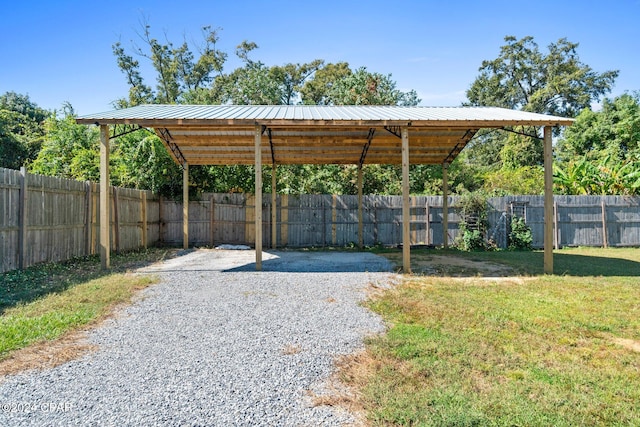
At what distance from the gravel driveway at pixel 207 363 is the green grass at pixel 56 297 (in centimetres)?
38

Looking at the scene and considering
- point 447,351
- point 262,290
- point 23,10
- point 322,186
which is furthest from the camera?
point 322,186

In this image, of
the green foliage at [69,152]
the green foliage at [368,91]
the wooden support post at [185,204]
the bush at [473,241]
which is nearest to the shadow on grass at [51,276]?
the wooden support post at [185,204]

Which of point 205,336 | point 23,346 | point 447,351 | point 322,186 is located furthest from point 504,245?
point 23,346

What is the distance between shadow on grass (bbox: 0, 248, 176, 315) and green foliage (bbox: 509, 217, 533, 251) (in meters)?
10.9

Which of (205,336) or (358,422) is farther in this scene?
(205,336)

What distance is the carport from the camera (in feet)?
26.1

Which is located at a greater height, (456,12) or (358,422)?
(456,12)

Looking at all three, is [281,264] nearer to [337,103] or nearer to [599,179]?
[337,103]

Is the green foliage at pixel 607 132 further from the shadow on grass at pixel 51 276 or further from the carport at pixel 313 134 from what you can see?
the shadow on grass at pixel 51 276

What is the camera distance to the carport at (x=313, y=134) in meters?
7.97

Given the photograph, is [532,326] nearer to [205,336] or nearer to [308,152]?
[205,336]

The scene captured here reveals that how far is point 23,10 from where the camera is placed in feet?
41.3

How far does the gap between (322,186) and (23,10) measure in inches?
445

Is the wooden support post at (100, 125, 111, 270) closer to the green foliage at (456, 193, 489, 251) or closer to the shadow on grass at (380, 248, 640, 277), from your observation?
the shadow on grass at (380, 248, 640, 277)
